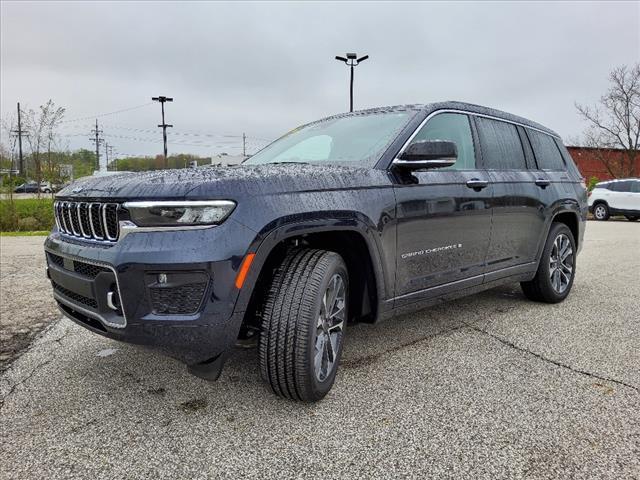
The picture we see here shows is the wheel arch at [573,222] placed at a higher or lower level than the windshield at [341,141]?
lower

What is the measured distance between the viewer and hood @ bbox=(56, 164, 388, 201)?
2188mm

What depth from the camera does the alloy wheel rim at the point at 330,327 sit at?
2.60m

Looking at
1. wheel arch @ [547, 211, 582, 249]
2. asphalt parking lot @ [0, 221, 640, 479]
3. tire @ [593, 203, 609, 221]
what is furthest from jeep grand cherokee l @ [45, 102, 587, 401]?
tire @ [593, 203, 609, 221]

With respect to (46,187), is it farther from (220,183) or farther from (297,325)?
(297,325)

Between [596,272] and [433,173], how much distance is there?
449 centimetres

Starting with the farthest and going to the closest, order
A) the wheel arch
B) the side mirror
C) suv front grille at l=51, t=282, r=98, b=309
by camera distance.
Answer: the wheel arch < the side mirror < suv front grille at l=51, t=282, r=98, b=309

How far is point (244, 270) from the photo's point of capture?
222 cm

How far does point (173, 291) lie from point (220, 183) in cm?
51

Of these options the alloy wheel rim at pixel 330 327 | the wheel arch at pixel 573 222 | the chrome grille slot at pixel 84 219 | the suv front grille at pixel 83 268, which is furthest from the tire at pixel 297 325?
the wheel arch at pixel 573 222

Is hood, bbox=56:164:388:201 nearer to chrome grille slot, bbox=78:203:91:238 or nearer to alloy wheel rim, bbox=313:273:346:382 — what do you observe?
chrome grille slot, bbox=78:203:91:238

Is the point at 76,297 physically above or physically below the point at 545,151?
below

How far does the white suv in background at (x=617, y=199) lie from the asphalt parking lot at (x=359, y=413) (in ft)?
57.4

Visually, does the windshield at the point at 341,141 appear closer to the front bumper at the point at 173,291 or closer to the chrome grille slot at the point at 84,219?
the front bumper at the point at 173,291

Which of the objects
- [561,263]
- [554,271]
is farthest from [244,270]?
[561,263]
